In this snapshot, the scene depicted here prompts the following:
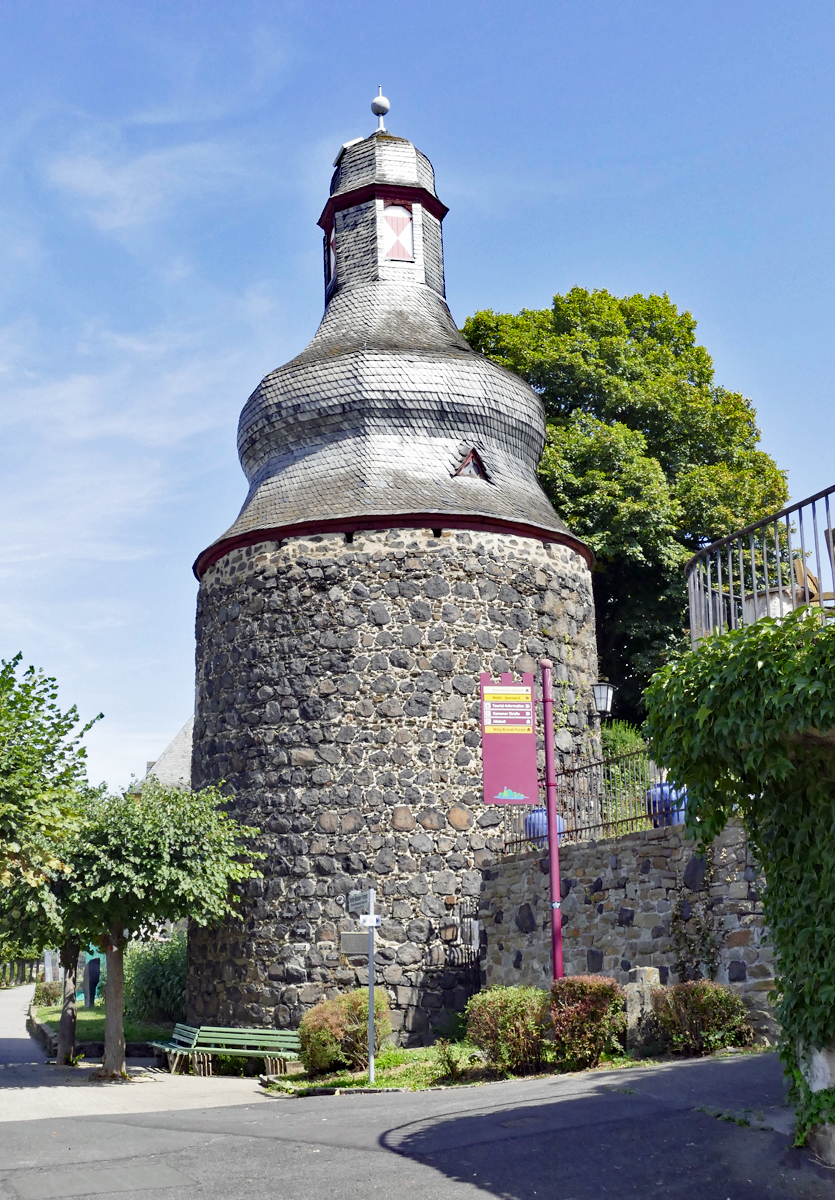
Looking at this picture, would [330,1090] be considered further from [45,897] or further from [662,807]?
[662,807]

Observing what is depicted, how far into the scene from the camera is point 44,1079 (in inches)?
626

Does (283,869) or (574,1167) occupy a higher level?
(283,869)

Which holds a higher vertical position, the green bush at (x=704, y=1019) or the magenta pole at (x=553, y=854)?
the magenta pole at (x=553, y=854)

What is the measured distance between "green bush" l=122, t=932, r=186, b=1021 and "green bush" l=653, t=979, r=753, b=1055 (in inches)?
538

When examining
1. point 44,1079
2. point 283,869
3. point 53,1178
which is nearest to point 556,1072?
point 53,1178

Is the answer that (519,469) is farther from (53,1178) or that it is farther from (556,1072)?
(53,1178)

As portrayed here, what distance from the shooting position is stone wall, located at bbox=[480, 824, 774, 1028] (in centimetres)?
1133

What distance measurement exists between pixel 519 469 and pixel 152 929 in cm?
871

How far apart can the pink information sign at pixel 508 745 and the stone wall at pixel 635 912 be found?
87 centimetres

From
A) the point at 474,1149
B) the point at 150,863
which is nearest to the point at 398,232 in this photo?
the point at 150,863

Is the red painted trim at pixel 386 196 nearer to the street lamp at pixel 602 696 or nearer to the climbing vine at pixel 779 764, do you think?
the street lamp at pixel 602 696

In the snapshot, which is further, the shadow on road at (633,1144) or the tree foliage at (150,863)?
the tree foliage at (150,863)

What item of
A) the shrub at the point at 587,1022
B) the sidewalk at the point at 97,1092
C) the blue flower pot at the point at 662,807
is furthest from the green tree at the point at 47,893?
the blue flower pot at the point at 662,807

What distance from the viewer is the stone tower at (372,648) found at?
16266 mm
